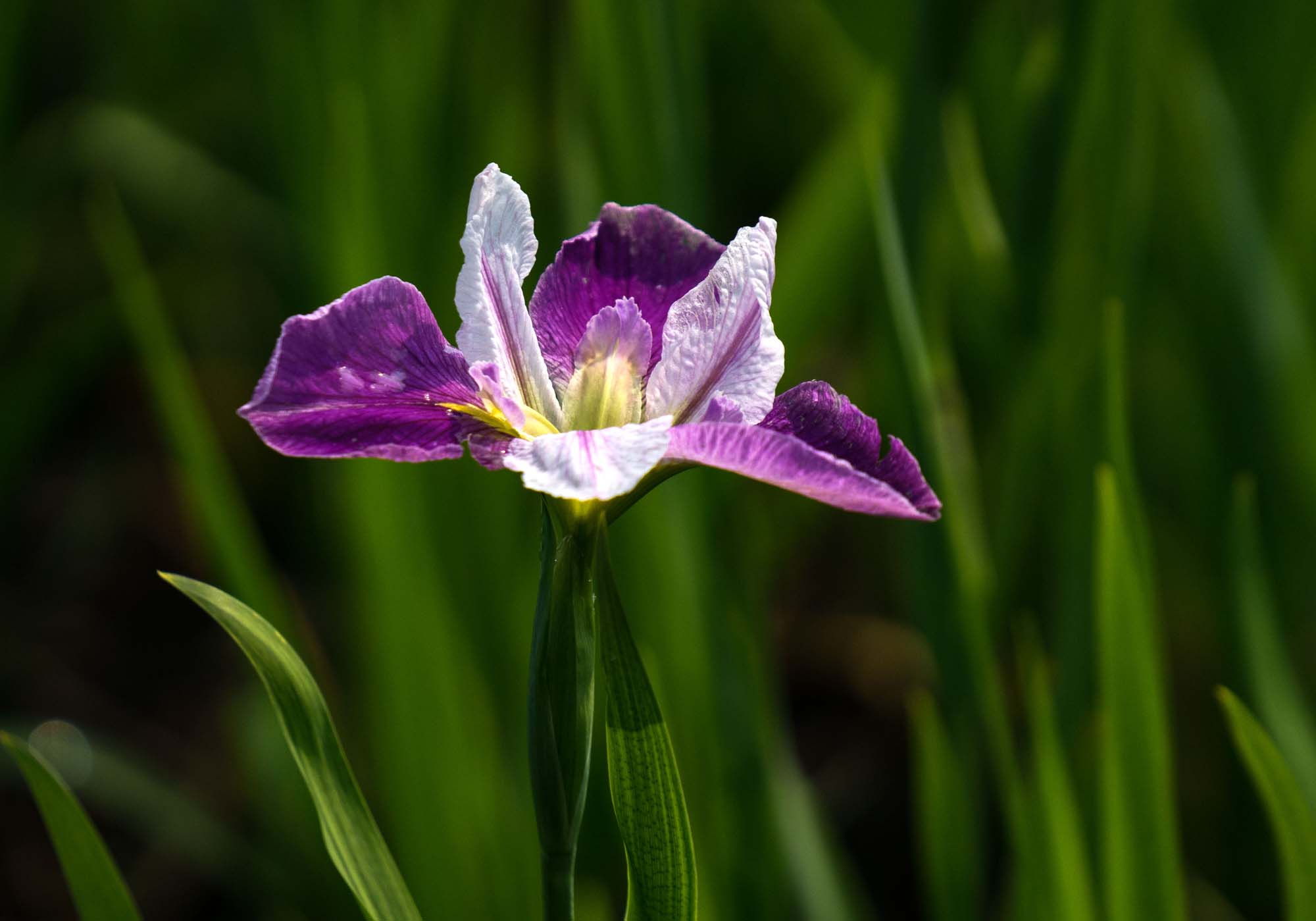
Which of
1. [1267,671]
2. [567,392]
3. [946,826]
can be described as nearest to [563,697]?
[567,392]

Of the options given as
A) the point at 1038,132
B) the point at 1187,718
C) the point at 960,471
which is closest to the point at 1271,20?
the point at 1038,132

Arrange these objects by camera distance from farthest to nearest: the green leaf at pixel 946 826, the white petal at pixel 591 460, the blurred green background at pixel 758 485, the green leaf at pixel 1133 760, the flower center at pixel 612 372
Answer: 1. the blurred green background at pixel 758 485
2. the green leaf at pixel 946 826
3. the green leaf at pixel 1133 760
4. the flower center at pixel 612 372
5. the white petal at pixel 591 460

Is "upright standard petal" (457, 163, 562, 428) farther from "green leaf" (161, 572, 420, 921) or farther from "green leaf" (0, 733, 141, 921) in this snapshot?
"green leaf" (0, 733, 141, 921)

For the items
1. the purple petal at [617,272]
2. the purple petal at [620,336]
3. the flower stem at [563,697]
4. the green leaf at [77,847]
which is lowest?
the green leaf at [77,847]

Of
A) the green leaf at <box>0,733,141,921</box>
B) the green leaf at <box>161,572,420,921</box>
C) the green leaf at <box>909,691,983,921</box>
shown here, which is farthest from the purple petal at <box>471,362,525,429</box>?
the green leaf at <box>909,691,983,921</box>

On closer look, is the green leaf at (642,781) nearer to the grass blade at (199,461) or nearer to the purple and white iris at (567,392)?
the purple and white iris at (567,392)

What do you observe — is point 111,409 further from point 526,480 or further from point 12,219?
point 526,480

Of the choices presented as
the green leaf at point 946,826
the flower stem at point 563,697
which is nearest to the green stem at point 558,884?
the flower stem at point 563,697
